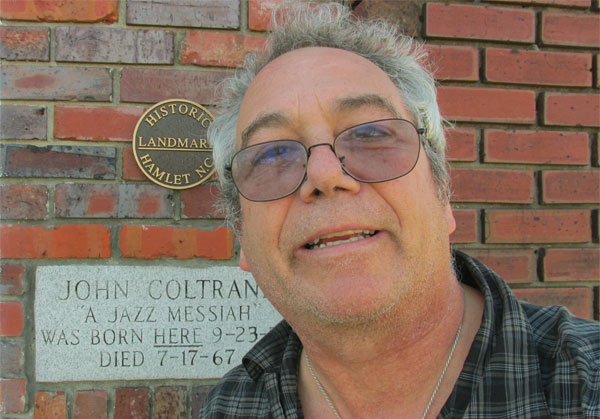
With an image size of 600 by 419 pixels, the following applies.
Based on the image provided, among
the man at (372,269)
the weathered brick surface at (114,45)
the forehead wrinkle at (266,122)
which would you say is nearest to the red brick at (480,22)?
the man at (372,269)

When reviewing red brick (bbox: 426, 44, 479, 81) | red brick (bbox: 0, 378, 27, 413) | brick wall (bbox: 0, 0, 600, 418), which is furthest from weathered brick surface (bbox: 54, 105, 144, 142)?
red brick (bbox: 426, 44, 479, 81)

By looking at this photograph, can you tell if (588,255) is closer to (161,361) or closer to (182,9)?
(161,361)

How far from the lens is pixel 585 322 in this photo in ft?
4.11

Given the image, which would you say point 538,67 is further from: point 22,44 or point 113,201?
point 22,44

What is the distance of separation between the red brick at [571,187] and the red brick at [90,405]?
1735 millimetres

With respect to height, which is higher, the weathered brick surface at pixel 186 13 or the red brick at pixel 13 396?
the weathered brick surface at pixel 186 13

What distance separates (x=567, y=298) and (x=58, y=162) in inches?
74.7

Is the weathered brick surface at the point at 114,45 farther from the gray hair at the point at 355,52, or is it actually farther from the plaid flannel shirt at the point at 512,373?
the plaid flannel shirt at the point at 512,373

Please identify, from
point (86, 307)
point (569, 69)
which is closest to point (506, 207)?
point (569, 69)

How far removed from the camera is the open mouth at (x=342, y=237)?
3.79 ft

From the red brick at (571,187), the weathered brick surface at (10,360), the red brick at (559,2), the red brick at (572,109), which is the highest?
the red brick at (559,2)

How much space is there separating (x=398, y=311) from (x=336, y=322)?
0.15 metres

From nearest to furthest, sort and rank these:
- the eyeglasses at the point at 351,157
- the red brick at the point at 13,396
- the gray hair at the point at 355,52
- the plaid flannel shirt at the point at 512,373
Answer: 1. the plaid flannel shirt at the point at 512,373
2. the eyeglasses at the point at 351,157
3. the gray hair at the point at 355,52
4. the red brick at the point at 13,396

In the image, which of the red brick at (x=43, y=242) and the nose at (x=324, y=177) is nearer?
the nose at (x=324, y=177)
